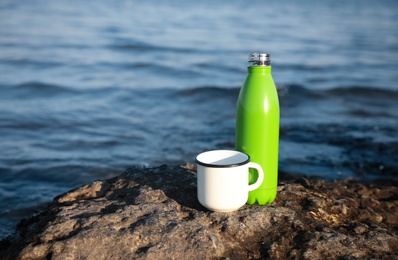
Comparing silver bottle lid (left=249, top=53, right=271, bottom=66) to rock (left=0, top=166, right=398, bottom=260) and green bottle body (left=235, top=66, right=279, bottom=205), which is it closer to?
green bottle body (left=235, top=66, right=279, bottom=205)

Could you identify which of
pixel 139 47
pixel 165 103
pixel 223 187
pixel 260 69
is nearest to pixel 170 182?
pixel 223 187

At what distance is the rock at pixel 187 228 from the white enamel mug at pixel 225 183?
88 mm

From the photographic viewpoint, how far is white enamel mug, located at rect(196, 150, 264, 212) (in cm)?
252

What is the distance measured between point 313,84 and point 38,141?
691cm

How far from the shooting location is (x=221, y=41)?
1789 centimetres

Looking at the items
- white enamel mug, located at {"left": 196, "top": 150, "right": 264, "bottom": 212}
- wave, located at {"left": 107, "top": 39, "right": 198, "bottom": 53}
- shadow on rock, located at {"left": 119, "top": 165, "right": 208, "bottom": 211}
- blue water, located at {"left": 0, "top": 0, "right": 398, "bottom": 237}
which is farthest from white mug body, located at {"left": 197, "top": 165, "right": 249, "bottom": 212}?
wave, located at {"left": 107, "top": 39, "right": 198, "bottom": 53}

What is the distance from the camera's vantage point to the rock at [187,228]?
92.7 inches

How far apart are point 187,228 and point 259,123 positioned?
0.72 meters

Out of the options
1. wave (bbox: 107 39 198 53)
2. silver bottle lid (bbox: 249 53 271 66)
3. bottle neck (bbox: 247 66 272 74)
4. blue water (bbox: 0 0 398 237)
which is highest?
silver bottle lid (bbox: 249 53 271 66)

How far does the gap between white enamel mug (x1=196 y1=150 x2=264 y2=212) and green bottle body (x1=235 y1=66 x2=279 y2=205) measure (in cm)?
7

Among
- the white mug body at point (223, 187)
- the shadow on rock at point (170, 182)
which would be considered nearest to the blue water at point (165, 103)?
the shadow on rock at point (170, 182)

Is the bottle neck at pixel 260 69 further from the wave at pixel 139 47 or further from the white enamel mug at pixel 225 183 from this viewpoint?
the wave at pixel 139 47

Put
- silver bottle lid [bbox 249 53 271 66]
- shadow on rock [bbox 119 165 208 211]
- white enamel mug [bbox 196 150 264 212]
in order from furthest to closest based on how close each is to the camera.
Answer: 1. shadow on rock [bbox 119 165 208 211]
2. silver bottle lid [bbox 249 53 271 66]
3. white enamel mug [bbox 196 150 264 212]

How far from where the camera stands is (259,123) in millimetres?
2672
